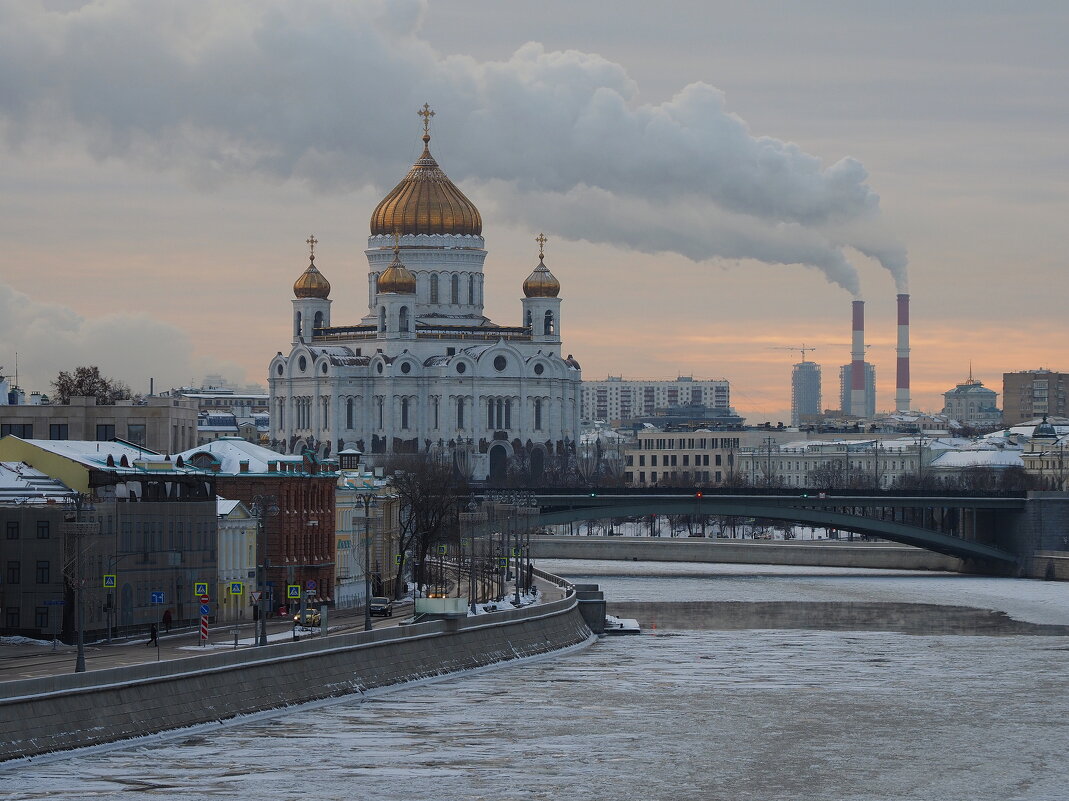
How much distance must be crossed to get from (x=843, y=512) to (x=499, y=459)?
126ft

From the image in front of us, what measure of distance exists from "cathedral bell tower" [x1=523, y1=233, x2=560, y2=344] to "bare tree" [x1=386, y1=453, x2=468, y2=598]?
40931 mm

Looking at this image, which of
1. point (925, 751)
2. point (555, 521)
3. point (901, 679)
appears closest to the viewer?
point (925, 751)

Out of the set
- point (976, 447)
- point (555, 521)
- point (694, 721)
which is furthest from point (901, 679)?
point (976, 447)

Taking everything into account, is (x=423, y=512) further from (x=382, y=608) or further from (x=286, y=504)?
(x=382, y=608)

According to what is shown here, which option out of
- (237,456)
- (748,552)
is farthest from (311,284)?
(237,456)

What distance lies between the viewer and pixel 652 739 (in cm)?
3866

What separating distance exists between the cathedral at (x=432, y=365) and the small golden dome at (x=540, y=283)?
49mm

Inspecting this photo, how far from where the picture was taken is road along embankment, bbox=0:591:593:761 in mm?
33750

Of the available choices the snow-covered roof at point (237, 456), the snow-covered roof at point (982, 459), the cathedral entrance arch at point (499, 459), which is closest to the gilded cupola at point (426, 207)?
the cathedral entrance arch at point (499, 459)

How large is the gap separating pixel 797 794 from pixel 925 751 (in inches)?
181

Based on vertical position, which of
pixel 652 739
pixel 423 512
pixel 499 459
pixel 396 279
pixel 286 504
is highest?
pixel 396 279

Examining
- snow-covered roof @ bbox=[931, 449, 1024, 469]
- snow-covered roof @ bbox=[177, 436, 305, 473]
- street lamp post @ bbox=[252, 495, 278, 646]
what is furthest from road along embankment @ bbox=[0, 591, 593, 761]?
snow-covered roof @ bbox=[931, 449, 1024, 469]

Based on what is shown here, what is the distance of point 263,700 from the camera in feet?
129

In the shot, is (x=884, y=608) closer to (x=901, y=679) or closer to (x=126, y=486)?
(x=901, y=679)
